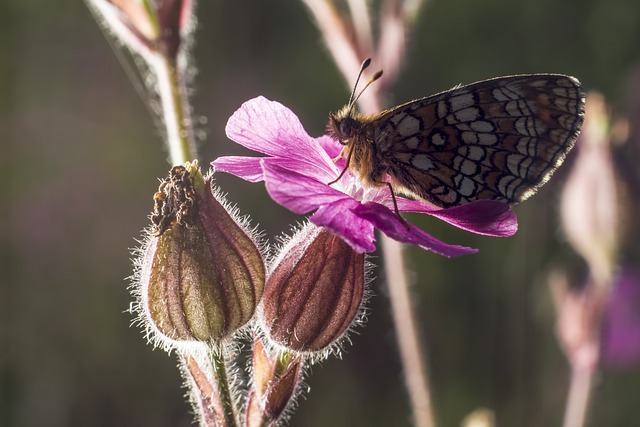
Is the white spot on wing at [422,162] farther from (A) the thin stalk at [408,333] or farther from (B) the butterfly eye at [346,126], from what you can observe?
(A) the thin stalk at [408,333]

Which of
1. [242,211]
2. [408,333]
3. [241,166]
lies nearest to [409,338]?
[408,333]

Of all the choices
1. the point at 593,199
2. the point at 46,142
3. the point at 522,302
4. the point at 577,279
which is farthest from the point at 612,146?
the point at 46,142

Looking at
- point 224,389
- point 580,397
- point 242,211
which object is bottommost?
point 580,397

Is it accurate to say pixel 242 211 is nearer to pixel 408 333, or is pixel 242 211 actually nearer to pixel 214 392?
pixel 408 333

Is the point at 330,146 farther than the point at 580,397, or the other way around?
the point at 580,397

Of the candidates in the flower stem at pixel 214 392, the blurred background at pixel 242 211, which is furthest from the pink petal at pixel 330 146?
the blurred background at pixel 242 211

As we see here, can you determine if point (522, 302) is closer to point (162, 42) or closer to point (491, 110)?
point (491, 110)
